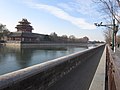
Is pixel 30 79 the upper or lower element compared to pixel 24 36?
lower

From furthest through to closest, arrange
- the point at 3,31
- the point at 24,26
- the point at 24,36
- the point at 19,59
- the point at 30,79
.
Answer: the point at 24,26 → the point at 3,31 → the point at 24,36 → the point at 19,59 → the point at 30,79

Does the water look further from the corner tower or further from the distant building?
the corner tower

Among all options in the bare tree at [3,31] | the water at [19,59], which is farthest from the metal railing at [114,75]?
the bare tree at [3,31]

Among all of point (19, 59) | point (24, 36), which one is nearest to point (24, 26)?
point (24, 36)

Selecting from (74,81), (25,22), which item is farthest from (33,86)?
(25,22)

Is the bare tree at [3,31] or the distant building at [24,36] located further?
the bare tree at [3,31]

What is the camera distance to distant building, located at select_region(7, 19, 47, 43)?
3487 inches

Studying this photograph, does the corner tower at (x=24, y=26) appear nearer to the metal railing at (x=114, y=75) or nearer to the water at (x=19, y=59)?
the water at (x=19, y=59)

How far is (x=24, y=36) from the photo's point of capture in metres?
89.6

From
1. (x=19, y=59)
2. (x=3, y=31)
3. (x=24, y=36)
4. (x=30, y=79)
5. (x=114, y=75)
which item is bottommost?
(x=19, y=59)

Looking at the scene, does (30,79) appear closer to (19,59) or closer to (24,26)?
(19,59)

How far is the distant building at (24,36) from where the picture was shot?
88.6 m

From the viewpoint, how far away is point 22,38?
88.6 m

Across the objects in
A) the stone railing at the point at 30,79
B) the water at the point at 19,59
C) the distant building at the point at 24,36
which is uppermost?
the distant building at the point at 24,36
